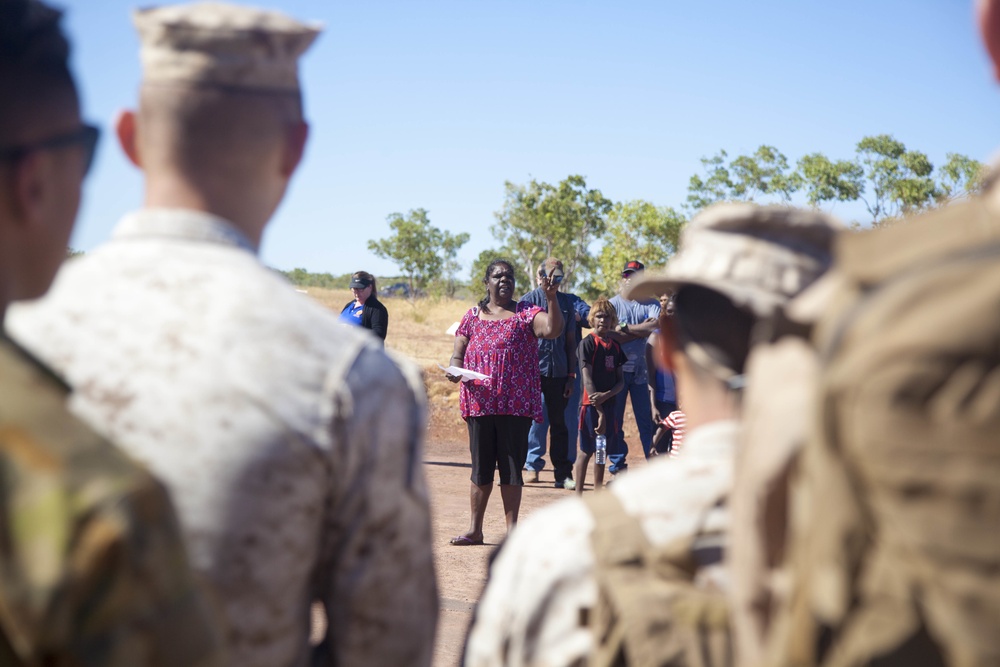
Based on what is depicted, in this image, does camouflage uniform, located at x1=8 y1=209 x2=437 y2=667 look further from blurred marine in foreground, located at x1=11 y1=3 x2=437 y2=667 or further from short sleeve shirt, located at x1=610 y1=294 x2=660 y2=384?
short sleeve shirt, located at x1=610 y1=294 x2=660 y2=384

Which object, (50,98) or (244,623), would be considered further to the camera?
(244,623)

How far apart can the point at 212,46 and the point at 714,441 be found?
1176 mm

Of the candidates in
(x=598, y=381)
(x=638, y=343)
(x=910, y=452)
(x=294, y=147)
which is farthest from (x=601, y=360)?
(x=910, y=452)

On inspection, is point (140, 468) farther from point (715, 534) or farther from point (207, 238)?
point (715, 534)

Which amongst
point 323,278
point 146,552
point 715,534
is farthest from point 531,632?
point 323,278

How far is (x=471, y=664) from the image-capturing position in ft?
7.14

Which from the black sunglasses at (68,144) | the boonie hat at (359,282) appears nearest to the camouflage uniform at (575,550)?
the black sunglasses at (68,144)

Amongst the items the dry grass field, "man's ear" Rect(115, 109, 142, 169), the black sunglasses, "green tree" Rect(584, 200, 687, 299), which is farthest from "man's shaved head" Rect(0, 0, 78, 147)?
"green tree" Rect(584, 200, 687, 299)

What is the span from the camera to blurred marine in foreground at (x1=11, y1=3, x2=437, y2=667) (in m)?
1.82

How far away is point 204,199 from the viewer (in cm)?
201

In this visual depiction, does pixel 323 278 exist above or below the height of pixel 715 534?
below

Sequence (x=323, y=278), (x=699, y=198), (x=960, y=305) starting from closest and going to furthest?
(x=960, y=305) < (x=699, y=198) < (x=323, y=278)

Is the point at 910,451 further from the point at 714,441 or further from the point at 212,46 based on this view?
the point at 212,46

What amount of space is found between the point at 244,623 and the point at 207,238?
69 cm
